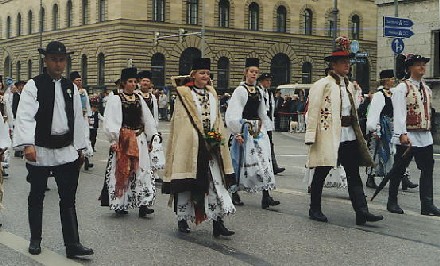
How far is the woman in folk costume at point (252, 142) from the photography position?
9523 mm

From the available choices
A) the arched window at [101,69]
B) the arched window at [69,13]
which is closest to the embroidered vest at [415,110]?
the arched window at [101,69]

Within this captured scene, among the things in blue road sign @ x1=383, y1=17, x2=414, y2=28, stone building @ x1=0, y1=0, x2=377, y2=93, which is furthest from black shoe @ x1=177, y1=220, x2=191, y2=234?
stone building @ x1=0, y1=0, x2=377, y2=93

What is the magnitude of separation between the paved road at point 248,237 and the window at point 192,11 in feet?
143

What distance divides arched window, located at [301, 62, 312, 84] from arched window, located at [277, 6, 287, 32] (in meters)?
3.79

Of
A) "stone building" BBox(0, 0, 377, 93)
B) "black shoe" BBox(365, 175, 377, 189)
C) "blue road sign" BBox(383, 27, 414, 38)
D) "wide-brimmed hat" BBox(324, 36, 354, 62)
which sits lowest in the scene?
"black shoe" BBox(365, 175, 377, 189)

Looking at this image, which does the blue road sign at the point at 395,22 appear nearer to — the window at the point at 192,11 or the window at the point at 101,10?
the window at the point at 192,11

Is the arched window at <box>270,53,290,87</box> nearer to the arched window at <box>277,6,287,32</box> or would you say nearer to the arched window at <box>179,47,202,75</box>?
the arched window at <box>277,6,287,32</box>

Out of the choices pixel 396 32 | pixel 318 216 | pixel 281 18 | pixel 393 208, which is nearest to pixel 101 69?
pixel 281 18

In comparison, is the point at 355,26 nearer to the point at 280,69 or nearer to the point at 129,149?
the point at 280,69

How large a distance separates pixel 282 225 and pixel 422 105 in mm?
2469

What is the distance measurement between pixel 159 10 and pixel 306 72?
15001 millimetres

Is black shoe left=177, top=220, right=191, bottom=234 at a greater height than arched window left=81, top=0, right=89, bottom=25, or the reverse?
arched window left=81, top=0, right=89, bottom=25

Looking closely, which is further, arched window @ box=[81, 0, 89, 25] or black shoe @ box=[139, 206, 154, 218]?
arched window @ box=[81, 0, 89, 25]

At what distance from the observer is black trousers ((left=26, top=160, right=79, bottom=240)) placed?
6617 mm
